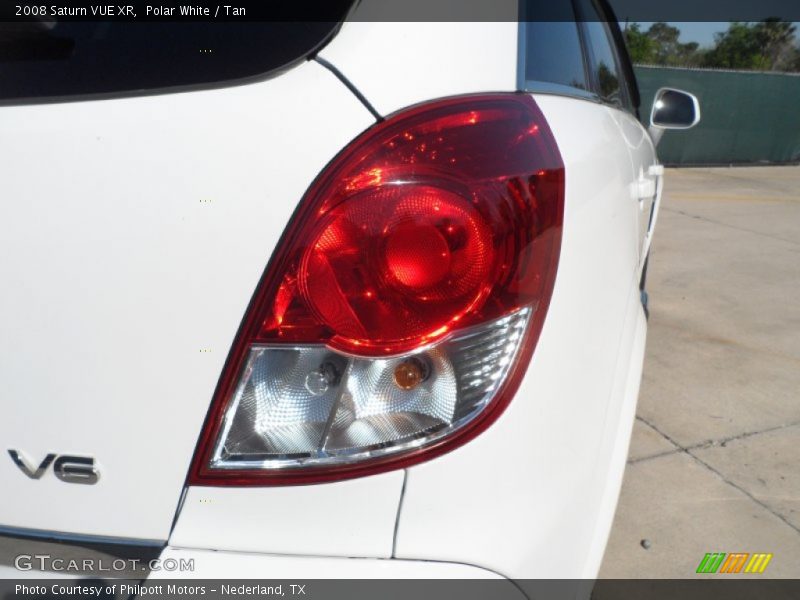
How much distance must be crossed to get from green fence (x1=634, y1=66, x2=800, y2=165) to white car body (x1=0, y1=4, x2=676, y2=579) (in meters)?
12.9

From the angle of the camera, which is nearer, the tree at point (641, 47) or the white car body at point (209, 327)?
the white car body at point (209, 327)

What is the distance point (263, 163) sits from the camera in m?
0.91

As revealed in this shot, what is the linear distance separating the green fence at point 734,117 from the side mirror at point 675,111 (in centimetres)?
1031

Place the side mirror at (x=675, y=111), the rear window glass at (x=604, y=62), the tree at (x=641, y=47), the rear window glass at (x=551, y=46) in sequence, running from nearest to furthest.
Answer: the rear window glass at (x=551, y=46), the rear window glass at (x=604, y=62), the side mirror at (x=675, y=111), the tree at (x=641, y=47)

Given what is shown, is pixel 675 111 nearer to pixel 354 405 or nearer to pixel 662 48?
pixel 354 405

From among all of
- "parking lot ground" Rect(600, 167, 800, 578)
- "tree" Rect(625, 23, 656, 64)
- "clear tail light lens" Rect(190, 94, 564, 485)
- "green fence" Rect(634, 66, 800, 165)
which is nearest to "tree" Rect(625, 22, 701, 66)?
"tree" Rect(625, 23, 656, 64)

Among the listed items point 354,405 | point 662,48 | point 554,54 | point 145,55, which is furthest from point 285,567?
point 662,48

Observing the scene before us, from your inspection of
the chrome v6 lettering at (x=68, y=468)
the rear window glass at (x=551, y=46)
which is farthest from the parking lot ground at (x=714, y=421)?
the chrome v6 lettering at (x=68, y=468)

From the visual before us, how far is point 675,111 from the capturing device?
3111mm

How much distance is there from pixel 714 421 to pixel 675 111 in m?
1.44

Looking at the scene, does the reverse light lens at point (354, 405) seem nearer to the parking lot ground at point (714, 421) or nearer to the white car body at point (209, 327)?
the white car body at point (209, 327)

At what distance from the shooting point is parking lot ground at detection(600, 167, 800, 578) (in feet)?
7.46

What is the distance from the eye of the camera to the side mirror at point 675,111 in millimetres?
3066

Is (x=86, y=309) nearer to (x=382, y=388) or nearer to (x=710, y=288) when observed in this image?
(x=382, y=388)
